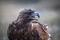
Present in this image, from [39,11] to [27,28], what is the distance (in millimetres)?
177

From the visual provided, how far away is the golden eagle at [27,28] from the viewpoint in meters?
0.96

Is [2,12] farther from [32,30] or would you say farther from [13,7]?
[32,30]

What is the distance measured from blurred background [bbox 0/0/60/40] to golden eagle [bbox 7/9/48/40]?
0.13 ft

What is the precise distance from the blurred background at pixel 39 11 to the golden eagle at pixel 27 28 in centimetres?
4

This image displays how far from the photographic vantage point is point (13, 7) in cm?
103

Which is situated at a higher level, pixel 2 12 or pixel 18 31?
pixel 2 12

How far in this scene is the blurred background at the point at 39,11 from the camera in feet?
3.29

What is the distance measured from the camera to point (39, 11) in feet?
3.33

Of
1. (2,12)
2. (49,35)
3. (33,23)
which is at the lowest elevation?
(49,35)

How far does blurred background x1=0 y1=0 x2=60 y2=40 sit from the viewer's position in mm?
1003

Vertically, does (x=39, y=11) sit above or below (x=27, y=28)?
above

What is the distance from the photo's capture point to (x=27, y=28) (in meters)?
0.97

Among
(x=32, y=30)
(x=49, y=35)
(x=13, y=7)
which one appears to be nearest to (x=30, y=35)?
(x=32, y=30)

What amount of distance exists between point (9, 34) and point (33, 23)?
216mm
